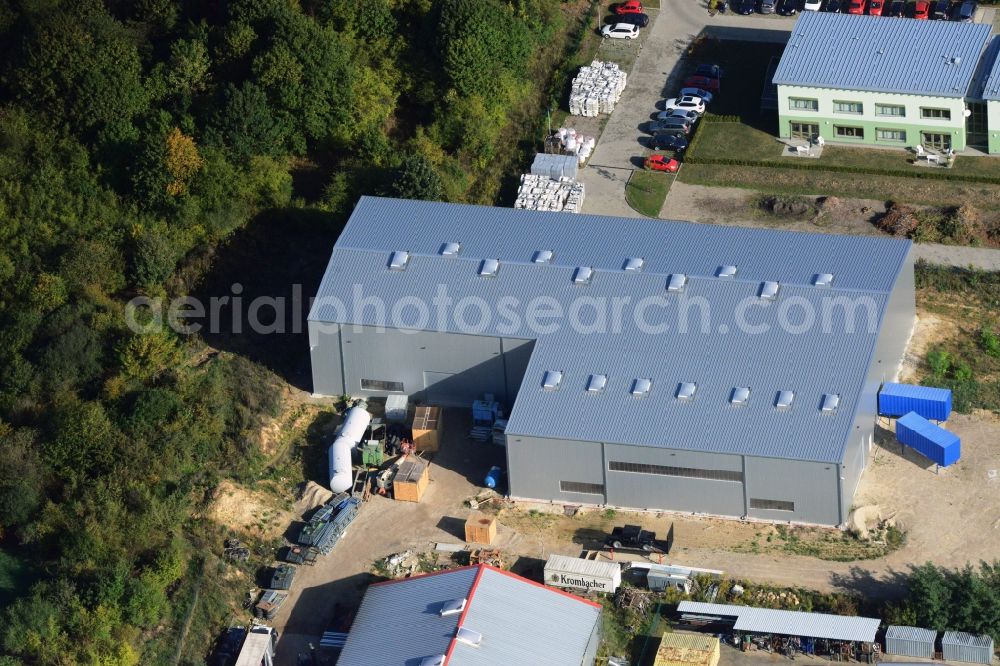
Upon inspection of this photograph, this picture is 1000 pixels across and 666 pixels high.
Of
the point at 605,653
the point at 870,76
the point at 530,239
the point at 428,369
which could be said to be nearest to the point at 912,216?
the point at 870,76

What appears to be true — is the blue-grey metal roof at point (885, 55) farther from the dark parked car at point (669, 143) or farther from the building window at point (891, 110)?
the dark parked car at point (669, 143)

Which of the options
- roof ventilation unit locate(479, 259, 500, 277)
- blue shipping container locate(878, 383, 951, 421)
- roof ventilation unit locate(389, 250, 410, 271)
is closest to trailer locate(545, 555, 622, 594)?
roof ventilation unit locate(479, 259, 500, 277)

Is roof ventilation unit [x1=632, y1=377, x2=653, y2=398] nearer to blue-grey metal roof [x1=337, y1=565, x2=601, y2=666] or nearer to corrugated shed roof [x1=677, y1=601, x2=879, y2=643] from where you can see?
corrugated shed roof [x1=677, y1=601, x2=879, y2=643]

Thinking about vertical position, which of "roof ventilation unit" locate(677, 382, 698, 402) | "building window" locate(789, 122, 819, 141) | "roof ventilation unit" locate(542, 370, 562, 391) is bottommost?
"building window" locate(789, 122, 819, 141)

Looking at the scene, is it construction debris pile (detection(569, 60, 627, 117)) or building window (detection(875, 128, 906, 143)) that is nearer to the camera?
building window (detection(875, 128, 906, 143))

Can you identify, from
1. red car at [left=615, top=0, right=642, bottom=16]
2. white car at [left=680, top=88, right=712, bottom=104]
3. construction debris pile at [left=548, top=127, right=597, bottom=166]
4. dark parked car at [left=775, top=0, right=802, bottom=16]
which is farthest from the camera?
red car at [left=615, top=0, right=642, bottom=16]

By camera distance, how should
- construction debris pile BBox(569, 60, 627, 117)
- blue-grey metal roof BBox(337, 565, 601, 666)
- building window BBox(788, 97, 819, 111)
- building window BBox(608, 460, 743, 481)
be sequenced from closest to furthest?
blue-grey metal roof BBox(337, 565, 601, 666) → building window BBox(608, 460, 743, 481) → building window BBox(788, 97, 819, 111) → construction debris pile BBox(569, 60, 627, 117)

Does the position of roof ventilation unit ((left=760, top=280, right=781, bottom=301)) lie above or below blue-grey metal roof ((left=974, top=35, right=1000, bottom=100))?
above

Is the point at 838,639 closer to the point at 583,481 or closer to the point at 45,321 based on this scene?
the point at 583,481
